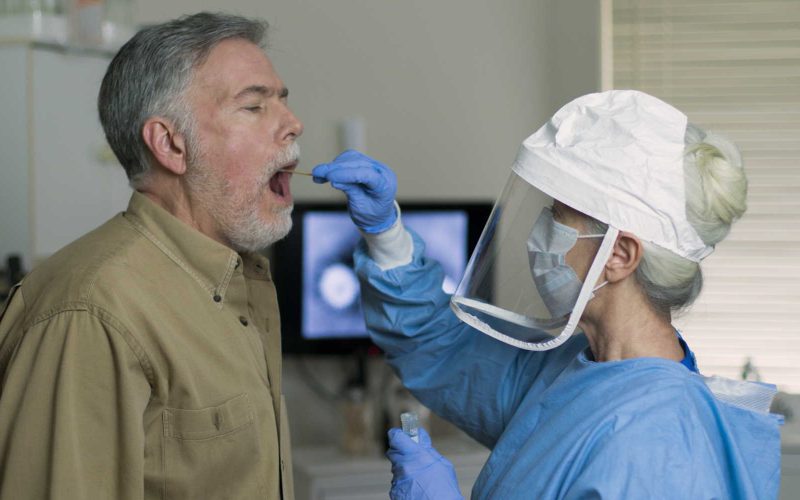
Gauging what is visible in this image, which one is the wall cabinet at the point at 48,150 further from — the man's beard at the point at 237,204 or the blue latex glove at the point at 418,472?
the blue latex glove at the point at 418,472

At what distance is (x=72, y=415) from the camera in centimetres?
141

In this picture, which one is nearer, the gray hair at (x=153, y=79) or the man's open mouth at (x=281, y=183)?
the gray hair at (x=153, y=79)

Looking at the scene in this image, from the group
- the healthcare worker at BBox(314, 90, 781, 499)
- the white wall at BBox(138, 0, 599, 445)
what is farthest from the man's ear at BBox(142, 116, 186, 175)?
the white wall at BBox(138, 0, 599, 445)

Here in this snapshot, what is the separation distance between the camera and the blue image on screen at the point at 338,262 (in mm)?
3732

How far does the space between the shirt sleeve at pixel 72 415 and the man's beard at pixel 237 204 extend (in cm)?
35

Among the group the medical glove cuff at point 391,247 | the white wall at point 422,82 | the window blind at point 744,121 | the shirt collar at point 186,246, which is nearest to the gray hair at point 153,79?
the shirt collar at point 186,246

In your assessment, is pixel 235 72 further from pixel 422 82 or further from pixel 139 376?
pixel 422 82

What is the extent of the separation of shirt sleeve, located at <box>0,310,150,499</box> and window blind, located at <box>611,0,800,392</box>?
8.25ft

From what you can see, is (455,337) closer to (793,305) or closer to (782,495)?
(782,495)

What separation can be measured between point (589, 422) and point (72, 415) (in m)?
0.73

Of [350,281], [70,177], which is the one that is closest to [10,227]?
[70,177]

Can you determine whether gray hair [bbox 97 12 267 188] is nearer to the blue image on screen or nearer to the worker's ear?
the worker's ear

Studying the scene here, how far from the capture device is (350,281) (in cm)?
376

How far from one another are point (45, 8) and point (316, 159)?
1.29 meters
